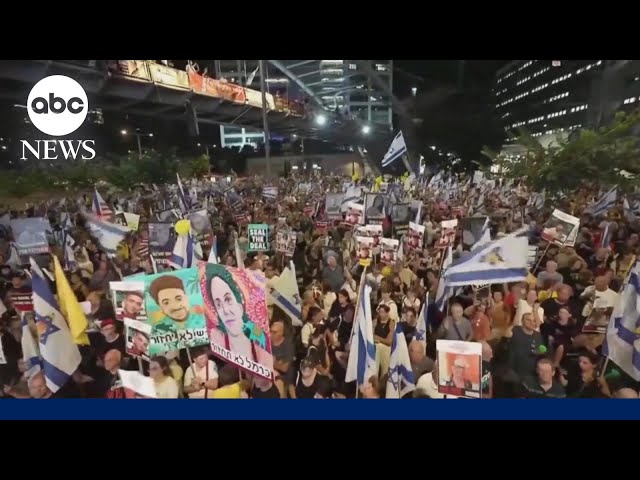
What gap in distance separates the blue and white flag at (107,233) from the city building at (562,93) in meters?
2.70

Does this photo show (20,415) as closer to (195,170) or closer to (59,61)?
(195,170)

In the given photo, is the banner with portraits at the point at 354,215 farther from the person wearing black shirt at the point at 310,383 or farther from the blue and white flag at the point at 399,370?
the person wearing black shirt at the point at 310,383

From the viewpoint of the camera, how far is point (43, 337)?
3.72 metres

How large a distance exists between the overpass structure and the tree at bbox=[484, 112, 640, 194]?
96 cm

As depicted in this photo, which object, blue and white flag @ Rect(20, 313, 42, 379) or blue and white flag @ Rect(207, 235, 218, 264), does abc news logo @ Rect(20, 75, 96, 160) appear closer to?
blue and white flag @ Rect(207, 235, 218, 264)

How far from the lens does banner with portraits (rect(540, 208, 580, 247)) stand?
3579 mm

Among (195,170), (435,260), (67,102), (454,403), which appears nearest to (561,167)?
(435,260)

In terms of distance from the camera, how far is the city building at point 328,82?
3.66 meters

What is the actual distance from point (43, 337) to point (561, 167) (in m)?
3.63

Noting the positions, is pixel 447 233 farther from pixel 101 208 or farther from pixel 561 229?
pixel 101 208

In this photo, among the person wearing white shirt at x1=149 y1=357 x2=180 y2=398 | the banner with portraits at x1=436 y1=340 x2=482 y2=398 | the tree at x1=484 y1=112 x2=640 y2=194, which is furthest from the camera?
the person wearing white shirt at x1=149 y1=357 x2=180 y2=398

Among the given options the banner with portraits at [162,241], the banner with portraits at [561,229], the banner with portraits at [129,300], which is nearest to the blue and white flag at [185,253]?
the banner with portraits at [162,241]

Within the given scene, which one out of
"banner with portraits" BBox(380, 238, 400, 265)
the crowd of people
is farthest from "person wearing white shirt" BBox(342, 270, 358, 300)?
"banner with portraits" BBox(380, 238, 400, 265)

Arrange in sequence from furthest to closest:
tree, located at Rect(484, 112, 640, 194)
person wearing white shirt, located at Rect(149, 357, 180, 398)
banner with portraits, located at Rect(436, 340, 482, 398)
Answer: person wearing white shirt, located at Rect(149, 357, 180, 398)
banner with portraits, located at Rect(436, 340, 482, 398)
tree, located at Rect(484, 112, 640, 194)
